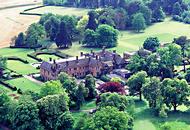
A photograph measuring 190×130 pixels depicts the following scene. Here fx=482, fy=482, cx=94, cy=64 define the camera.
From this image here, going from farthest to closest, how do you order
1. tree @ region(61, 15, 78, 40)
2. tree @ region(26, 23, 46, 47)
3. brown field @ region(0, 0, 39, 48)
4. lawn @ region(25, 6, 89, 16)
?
lawn @ region(25, 6, 89, 16) → brown field @ region(0, 0, 39, 48) → tree @ region(61, 15, 78, 40) → tree @ region(26, 23, 46, 47)

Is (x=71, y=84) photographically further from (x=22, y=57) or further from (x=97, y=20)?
(x=97, y=20)

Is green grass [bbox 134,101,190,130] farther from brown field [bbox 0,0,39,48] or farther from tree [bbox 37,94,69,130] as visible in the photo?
brown field [bbox 0,0,39,48]

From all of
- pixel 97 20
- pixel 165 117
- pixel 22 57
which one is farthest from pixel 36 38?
pixel 165 117

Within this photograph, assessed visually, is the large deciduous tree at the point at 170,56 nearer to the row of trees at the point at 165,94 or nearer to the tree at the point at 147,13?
the row of trees at the point at 165,94

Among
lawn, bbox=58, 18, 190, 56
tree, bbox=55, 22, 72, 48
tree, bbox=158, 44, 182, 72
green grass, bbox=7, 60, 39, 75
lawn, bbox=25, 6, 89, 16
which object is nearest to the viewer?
tree, bbox=158, 44, 182, 72

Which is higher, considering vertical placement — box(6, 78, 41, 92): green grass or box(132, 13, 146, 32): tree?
box(132, 13, 146, 32): tree

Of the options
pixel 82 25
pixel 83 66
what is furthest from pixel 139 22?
pixel 83 66

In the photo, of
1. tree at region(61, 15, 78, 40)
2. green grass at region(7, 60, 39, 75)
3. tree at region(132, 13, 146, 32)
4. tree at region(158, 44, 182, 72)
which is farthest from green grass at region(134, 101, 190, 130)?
tree at region(132, 13, 146, 32)

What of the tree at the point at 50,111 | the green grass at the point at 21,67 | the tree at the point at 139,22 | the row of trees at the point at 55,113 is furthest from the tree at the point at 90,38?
the tree at the point at 50,111
